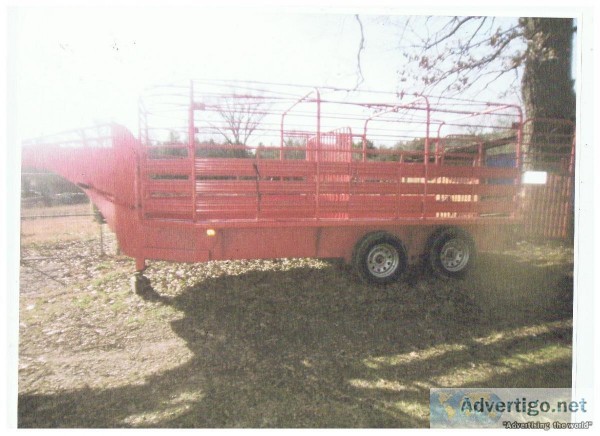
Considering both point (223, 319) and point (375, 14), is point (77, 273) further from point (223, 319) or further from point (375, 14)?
point (375, 14)

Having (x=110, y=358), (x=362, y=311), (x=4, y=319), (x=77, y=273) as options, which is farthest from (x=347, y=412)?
(x=77, y=273)

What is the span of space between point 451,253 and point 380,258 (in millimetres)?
1174

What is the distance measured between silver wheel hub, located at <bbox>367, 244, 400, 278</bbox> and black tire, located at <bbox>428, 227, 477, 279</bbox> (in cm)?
59

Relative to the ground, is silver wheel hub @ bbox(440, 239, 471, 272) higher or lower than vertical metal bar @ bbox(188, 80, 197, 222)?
lower

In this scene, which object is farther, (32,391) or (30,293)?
(30,293)

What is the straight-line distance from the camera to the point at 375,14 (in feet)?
10.3

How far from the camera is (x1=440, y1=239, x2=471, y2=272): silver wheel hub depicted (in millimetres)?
4969

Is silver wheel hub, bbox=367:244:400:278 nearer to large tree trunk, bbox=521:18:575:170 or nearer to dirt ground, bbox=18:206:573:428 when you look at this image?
dirt ground, bbox=18:206:573:428

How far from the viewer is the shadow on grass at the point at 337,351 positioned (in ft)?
8.59

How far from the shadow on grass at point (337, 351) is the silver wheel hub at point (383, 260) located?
0.80 ft

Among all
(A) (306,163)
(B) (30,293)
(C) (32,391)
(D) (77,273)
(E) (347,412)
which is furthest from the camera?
(D) (77,273)

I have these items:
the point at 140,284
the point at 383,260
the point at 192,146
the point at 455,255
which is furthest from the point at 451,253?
the point at 140,284

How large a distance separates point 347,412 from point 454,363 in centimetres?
122

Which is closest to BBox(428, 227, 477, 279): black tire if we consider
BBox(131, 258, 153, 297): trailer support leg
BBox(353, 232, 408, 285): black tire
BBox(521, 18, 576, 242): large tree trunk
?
BBox(353, 232, 408, 285): black tire
